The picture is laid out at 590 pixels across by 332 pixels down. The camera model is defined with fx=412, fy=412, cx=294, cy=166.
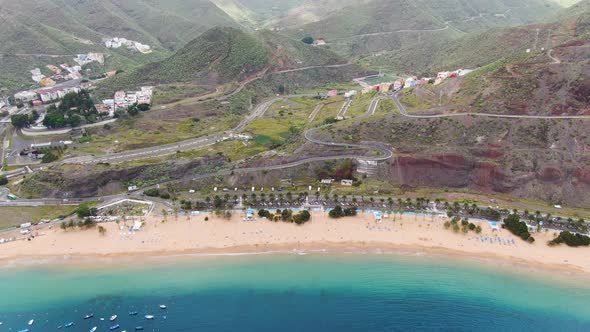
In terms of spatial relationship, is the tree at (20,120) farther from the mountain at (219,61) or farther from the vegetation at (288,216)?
the vegetation at (288,216)

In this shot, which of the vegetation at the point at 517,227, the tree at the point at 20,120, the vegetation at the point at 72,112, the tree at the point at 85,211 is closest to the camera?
the vegetation at the point at 517,227

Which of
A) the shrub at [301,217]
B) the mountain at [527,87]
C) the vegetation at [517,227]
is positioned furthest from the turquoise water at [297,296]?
the mountain at [527,87]

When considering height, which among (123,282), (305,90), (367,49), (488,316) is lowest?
(488,316)

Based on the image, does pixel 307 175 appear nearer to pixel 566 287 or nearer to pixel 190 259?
pixel 190 259

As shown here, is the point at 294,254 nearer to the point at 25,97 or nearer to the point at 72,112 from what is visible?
the point at 72,112

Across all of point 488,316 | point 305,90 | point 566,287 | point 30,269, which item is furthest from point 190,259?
point 305,90

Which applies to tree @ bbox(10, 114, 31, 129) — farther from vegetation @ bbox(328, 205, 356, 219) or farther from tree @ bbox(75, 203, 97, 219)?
vegetation @ bbox(328, 205, 356, 219)
